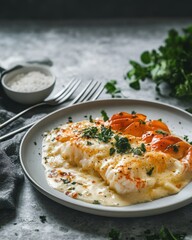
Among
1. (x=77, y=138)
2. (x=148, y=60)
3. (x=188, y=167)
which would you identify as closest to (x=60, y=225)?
(x=77, y=138)

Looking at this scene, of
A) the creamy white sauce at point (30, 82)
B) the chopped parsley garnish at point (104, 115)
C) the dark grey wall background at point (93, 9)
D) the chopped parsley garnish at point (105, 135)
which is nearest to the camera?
the chopped parsley garnish at point (105, 135)

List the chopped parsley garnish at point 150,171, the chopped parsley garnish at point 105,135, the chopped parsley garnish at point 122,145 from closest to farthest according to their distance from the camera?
the chopped parsley garnish at point 150,171, the chopped parsley garnish at point 122,145, the chopped parsley garnish at point 105,135

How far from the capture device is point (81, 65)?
194 inches

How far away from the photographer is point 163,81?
445cm

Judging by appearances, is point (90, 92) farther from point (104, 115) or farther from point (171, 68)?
point (171, 68)

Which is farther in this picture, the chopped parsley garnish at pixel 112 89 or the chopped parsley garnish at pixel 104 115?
the chopped parsley garnish at pixel 112 89

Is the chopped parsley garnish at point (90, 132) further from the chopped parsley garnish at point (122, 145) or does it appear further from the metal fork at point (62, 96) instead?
the metal fork at point (62, 96)

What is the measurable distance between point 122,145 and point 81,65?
6.95 ft

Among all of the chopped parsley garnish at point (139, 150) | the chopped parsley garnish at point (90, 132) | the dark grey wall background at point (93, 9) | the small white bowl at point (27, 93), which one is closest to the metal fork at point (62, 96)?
the small white bowl at point (27, 93)

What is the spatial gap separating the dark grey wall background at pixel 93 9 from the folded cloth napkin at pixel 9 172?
3255mm

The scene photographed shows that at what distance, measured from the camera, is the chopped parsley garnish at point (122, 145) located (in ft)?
9.58

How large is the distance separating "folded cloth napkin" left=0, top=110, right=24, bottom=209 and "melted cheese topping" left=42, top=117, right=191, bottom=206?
19cm

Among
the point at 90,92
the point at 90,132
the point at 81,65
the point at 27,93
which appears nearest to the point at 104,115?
the point at 90,132

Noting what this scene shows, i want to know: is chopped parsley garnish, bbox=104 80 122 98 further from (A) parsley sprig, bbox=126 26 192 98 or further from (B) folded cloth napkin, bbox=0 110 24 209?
(B) folded cloth napkin, bbox=0 110 24 209
